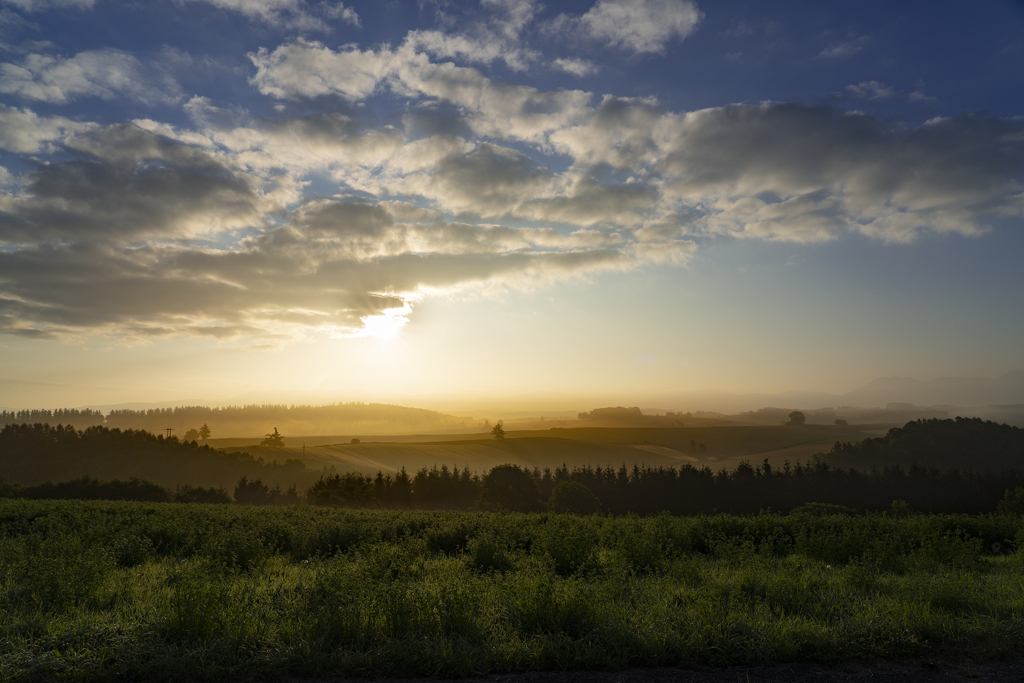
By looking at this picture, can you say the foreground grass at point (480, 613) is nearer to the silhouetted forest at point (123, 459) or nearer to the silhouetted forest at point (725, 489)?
the silhouetted forest at point (725, 489)

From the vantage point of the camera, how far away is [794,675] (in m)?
4.71

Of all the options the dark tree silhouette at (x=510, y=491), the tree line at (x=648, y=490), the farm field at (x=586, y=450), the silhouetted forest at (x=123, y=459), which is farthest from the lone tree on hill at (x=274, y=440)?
the dark tree silhouette at (x=510, y=491)

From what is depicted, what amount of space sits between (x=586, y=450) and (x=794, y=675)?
147 metres

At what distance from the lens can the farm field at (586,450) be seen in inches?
5221

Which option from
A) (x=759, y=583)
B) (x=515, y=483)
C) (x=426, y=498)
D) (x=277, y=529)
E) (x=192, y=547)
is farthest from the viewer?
(x=426, y=498)

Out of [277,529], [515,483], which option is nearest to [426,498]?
[515,483]

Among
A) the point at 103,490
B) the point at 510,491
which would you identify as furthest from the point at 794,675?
the point at 103,490

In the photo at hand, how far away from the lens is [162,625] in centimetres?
539

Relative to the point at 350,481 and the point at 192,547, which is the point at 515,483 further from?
the point at 192,547

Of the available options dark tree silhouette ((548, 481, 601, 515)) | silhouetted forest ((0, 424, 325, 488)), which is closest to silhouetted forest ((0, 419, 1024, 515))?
silhouetted forest ((0, 424, 325, 488))

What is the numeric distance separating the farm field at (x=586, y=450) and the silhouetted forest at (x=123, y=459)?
1371 cm

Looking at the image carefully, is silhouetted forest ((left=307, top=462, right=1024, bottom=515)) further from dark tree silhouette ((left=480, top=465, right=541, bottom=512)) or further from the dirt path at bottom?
the dirt path at bottom

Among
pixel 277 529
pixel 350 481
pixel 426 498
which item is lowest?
pixel 426 498

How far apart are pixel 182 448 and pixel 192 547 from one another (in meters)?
142
